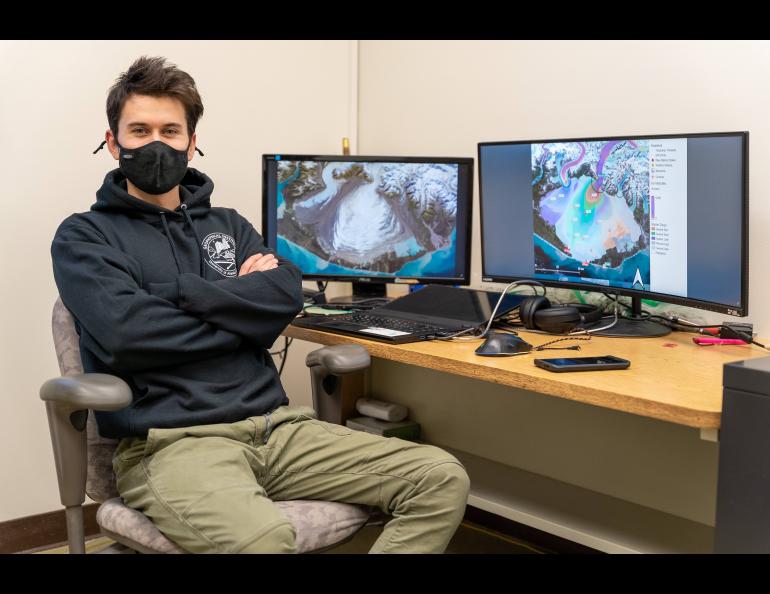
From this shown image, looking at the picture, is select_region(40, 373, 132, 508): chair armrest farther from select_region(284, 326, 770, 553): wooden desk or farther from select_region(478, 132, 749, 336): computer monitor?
select_region(478, 132, 749, 336): computer monitor

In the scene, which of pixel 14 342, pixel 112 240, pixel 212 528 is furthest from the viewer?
pixel 14 342

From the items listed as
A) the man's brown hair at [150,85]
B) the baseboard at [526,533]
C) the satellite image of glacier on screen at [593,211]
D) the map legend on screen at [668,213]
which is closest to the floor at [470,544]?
the baseboard at [526,533]

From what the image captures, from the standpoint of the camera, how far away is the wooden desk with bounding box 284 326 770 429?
4.80 ft

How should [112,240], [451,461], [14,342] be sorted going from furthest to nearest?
[14,342] < [112,240] < [451,461]

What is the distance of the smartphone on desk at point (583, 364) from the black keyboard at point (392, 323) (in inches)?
16.1

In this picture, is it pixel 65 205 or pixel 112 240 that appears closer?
pixel 112 240

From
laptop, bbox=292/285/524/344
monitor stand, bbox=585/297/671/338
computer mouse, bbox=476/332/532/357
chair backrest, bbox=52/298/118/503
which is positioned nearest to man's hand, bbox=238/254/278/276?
laptop, bbox=292/285/524/344

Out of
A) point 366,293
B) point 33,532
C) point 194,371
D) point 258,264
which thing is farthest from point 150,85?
point 33,532

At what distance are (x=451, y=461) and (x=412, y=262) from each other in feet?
→ 3.01

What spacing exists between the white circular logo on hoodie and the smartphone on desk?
73cm
